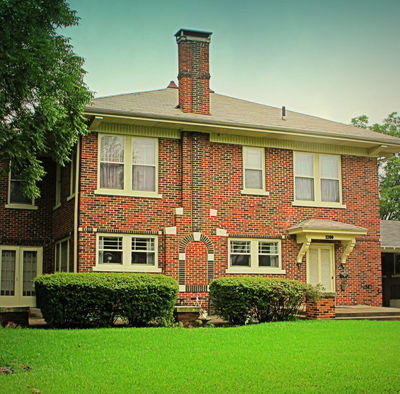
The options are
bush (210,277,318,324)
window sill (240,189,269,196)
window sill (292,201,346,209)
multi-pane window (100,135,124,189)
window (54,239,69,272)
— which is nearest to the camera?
bush (210,277,318,324)

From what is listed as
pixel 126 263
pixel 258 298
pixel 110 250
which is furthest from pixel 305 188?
pixel 110 250

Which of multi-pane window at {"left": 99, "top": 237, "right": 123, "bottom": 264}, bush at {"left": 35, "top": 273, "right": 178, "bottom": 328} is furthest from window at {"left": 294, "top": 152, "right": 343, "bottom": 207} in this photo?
bush at {"left": 35, "top": 273, "right": 178, "bottom": 328}

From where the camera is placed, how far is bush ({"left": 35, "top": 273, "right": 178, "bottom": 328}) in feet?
50.5

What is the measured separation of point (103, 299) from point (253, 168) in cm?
769

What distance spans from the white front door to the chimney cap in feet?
29.1

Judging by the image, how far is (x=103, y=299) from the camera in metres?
15.6

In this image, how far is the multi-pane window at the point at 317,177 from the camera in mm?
21672

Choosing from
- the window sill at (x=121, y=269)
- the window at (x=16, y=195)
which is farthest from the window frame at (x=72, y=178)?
the window at (x=16, y=195)

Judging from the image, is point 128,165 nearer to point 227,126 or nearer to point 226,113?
point 227,126

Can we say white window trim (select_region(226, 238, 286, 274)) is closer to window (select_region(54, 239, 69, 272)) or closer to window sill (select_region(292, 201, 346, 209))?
window sill (select_region(292, 201, 346, 209))

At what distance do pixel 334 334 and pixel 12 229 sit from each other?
12809 millimetres

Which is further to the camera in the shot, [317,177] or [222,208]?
[317,177]

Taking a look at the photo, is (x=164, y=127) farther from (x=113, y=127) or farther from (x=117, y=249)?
(x=117, y=249)

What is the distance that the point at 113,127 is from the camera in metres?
19.5
